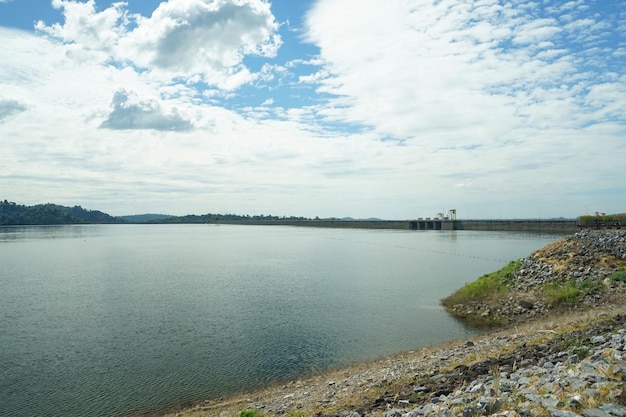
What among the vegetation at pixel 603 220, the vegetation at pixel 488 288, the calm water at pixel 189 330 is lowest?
the calm water at pixel 189 330

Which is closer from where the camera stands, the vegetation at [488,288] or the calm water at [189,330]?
the calm water at [189,330]

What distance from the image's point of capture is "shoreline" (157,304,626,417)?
1523 cm

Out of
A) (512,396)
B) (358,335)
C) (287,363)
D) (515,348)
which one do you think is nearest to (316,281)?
(358,335)

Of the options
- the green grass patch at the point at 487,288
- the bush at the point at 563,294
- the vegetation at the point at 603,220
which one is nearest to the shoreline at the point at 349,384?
the bush at the point at 563,294

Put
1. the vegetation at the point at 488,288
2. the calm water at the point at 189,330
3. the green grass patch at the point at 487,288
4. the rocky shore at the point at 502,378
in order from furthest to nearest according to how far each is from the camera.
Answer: the green grass patch at the point at 487,288, the vegetation at the point at 488,288, the calm water at the point at 189,330, the rocky shore at the point at 502,378

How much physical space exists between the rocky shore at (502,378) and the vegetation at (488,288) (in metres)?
3.56

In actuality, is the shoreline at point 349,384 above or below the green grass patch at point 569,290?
below

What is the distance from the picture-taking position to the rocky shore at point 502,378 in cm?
914

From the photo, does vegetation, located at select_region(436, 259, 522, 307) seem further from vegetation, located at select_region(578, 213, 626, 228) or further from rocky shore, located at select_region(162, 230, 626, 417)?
vegetation, located at select_region(578, 213, 626, 228)

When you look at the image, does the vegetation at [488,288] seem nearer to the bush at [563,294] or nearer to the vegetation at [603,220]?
the bush at [563,294]

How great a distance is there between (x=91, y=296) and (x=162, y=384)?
2723 cm

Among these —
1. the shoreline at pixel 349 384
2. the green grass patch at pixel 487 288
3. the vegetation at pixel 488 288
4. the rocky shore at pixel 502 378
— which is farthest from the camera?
the green grass patch at pixel 487 288

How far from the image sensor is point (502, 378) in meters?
12.2

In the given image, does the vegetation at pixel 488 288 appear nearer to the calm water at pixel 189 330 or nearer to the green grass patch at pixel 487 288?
the green grass patch at pixel 487 288
